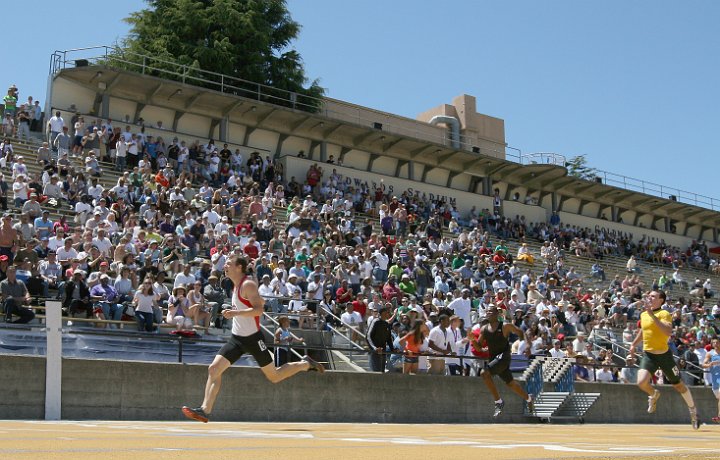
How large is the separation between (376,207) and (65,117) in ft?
41.4

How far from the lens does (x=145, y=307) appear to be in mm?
16578

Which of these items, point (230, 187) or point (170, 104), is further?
point (170, 104)

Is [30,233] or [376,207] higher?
[376,207]

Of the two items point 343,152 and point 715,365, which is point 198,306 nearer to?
point 715,365

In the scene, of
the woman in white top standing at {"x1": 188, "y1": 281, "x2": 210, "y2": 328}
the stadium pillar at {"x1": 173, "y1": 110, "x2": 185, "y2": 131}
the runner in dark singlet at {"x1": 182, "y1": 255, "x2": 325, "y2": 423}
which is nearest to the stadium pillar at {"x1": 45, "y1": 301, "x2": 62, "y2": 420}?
the woman in white top standing at {"x1": 188, "y1": 281, "x2": 210, "y2": 328}

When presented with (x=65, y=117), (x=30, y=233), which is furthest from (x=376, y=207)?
(x=30, y=233)

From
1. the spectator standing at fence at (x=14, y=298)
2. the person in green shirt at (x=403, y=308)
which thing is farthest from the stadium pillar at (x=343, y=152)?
the spectator standing at fence at (x=14, y=298)

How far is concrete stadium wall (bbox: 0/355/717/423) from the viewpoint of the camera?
44.0ft

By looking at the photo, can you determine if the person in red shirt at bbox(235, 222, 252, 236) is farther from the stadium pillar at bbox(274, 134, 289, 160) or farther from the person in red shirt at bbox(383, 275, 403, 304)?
the stadium pillar at bbox(274, 134, 289, 160)

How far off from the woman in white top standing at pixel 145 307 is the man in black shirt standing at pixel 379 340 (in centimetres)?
440

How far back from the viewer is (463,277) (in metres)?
28.4

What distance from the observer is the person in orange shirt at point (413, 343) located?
60.1 ft

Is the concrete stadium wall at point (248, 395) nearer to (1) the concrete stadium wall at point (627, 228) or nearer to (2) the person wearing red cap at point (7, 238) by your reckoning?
(2) the person wearing red cap at point (7, 238)

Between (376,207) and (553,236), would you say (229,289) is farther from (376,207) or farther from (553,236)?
(553,236)
